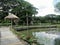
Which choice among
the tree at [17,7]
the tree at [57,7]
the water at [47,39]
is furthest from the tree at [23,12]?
the tree at [57,7]

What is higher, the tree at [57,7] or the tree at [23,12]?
the tree at [57,7]

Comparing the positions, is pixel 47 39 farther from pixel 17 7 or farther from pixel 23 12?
pixel 17 7

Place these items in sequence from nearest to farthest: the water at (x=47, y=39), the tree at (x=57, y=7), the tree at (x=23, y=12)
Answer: the water at (x=47, y=39), the tree at (x=23, y=12), the tree at (x=57, y=7)

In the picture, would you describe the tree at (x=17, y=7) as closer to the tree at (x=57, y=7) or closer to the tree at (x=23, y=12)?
A: the tree at (x=23, y=12)

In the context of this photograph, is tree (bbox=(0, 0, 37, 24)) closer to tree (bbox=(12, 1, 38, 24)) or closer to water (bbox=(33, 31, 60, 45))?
tree (bbox=(12, 1, 38, 24))

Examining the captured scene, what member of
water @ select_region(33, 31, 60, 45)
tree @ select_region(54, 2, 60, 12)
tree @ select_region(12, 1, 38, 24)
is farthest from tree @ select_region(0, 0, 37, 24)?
tree @ select_region(54, 2, 60, 12)

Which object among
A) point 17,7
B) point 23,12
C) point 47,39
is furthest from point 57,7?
point 47,39

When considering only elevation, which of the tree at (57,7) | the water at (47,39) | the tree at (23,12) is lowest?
the water at (47,39)

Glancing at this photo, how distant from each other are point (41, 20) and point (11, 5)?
921 cm

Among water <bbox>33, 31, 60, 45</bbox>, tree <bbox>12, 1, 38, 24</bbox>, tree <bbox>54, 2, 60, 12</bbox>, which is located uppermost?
tree <bbox>54, 2, 60, 12</bbox>

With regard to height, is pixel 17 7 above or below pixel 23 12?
above

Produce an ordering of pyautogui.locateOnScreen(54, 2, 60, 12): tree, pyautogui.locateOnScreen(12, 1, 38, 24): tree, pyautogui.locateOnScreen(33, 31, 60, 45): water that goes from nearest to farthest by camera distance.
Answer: pyautogui.locateOnScreen(33, 31, 60, 45): water < pyautogui.locateOnScreen(12, 1, 38, 24): tree < pyautogui.locateOnScreen(54, 2, 60, 12): tree

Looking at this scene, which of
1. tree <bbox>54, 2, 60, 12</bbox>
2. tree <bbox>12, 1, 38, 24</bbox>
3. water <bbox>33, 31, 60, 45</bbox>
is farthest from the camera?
tree <bbox>54, 2, 60, 12</bbox>

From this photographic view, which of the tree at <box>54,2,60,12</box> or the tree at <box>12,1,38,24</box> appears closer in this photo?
the tree at <box>12,1,38,24</box>
